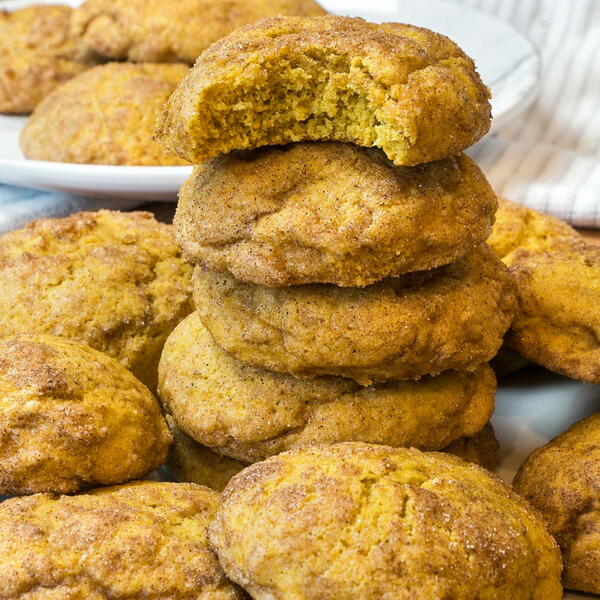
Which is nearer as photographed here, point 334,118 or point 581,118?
point 334,118

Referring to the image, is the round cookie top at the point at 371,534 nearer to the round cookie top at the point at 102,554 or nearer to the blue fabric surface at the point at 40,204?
the round cookie top at the point at 102,554

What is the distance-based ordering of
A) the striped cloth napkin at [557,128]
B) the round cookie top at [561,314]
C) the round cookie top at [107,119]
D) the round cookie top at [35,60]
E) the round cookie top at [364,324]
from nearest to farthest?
the round cookie top at [364,324], the round cookie top at [561,314], the round cookie top at [107,119], the striped cloth napkin at [557,128], the round cookie top at [35,60]

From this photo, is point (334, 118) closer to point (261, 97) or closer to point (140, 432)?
point (261, 97)

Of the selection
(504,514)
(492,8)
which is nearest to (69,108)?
(504,514)

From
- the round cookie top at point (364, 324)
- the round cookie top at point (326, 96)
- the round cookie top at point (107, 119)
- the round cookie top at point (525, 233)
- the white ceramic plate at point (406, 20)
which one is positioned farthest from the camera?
the round cookie top at point (107, 119)

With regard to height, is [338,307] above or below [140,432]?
above

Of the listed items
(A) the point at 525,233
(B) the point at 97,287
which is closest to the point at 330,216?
(B) the point at 97,287

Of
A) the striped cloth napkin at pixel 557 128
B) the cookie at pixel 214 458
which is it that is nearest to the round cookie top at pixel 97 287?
the cookie at pixel 214 458
